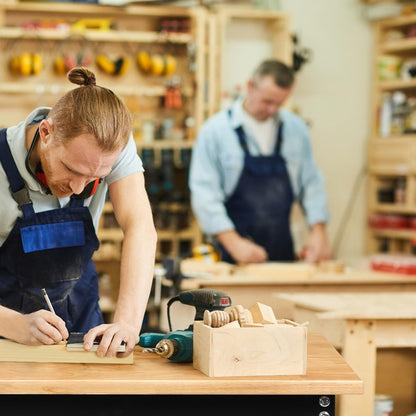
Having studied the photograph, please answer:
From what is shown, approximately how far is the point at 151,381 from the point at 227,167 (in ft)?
10.6

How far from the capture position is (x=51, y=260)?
248 centimetres

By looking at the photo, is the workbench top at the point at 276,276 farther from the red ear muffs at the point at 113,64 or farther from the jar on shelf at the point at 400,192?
the red ear muffs at the point at 113,64

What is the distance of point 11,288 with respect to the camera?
2494mm

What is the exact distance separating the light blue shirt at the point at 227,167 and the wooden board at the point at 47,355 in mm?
2880

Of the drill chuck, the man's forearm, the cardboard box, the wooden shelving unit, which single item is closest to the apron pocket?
the man's forearm

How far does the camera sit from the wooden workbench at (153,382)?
6.19 ft

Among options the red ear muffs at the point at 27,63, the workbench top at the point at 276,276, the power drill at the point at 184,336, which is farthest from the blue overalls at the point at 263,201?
the power drill at the point at 184,336

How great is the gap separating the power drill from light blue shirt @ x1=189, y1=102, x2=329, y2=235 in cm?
264

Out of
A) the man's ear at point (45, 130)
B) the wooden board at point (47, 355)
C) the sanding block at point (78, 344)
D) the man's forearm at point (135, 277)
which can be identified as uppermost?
the man's ear at point (45, 130)

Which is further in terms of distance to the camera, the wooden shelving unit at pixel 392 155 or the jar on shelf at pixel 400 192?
the jar on shelf at pixel 400 192

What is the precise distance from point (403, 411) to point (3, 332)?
7.37ft

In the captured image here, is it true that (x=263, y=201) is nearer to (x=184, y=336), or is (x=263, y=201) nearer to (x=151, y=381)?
(x=184, y=336)

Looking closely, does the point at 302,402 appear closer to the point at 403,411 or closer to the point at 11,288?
the point at 11,288

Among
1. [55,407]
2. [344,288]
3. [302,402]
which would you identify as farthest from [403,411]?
[55,407]
